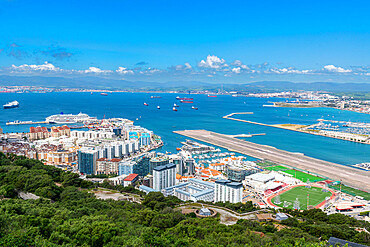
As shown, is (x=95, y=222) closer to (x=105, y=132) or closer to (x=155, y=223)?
(x=155, y=223)

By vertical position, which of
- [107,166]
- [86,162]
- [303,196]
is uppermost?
[86,162]

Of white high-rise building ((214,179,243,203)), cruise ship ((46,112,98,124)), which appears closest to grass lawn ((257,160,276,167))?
white high-rise building ((214,179,243,203))

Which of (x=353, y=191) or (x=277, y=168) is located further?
(x=277, y=168)

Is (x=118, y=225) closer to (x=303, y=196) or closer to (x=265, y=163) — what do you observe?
→ (x=303, y=196)

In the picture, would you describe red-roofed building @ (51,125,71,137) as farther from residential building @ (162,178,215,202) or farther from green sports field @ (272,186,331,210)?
green sports field @ (272,186,331,210)

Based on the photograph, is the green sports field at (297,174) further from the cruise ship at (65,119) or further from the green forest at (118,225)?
the cruise ship at (65,119)

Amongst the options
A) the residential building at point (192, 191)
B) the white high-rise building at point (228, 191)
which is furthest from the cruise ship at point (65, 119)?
the white high-rise building at point (228, 191)

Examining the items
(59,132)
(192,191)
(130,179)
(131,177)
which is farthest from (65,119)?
(192,191)
